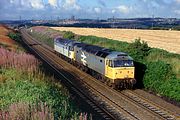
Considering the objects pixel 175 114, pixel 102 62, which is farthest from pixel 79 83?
pixel 175 114

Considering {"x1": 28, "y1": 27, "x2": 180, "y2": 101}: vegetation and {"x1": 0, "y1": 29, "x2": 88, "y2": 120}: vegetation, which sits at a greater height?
{"x1": 0, "y1": 29, "x2": 88, "y2": 120}: vegetation

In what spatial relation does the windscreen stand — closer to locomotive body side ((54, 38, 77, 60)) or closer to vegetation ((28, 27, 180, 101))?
vegetation ((28, 27, 180, 101))

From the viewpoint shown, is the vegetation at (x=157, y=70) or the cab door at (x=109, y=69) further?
the cab door at (x=109, y=69)

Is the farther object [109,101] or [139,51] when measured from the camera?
[139,51]

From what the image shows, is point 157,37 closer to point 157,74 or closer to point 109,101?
point 157,74

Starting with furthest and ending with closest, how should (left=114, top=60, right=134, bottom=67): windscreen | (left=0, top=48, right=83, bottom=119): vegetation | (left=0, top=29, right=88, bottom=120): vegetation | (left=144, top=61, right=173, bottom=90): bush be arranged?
(left=114, top=60, right=134, bottom=67): windscreen
(left=144, top=61, right=173, bottom=90): bush
(left=0, top=48, right=83, bottom=119): vegetation
(left=0, top=29, right=88, bottom=120): vegetation

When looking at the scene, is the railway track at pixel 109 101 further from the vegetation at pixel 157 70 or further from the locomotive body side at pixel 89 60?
the vegetation at pixel 157 70

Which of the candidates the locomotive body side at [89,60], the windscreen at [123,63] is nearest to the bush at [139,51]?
the locomotive body side at [89,60]

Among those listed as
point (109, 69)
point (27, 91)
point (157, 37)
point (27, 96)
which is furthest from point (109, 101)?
point (157, 37)

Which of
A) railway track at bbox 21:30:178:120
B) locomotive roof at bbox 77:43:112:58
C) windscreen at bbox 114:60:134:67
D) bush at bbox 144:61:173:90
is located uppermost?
locomotive roof at bbox 77:43:112:58

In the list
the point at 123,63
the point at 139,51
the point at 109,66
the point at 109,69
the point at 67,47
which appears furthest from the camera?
the point at 67,47

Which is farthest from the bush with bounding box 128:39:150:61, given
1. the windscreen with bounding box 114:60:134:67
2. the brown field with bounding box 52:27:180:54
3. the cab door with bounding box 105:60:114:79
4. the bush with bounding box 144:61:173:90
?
the brown field with bounding box 52:27:180:54

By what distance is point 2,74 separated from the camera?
24.6 meters

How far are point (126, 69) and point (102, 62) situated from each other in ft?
9.16
